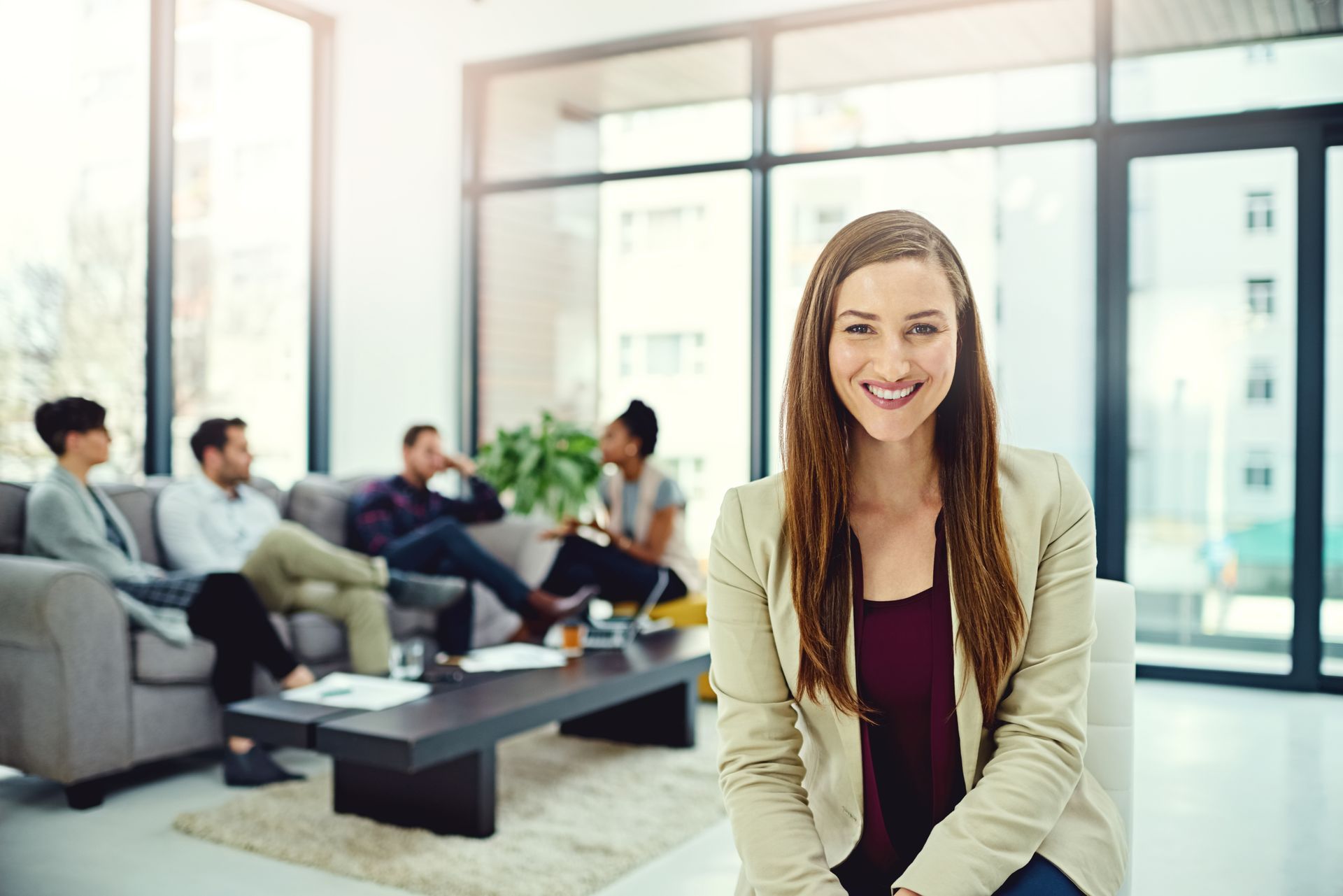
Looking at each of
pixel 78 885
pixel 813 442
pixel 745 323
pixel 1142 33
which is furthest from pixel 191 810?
pixel 1142 33

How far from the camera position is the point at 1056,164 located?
16.4 feet

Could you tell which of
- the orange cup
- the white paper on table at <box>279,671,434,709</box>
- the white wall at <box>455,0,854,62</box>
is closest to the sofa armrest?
the white paper on table at <box>279,671,434,709</box>

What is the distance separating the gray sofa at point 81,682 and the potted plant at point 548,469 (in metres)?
1.75

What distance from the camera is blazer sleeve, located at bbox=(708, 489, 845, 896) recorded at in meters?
1.28

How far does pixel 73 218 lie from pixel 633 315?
261 cm

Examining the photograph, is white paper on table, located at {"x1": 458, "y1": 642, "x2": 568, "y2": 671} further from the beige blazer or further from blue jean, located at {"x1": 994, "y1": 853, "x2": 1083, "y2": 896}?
blue jean, located at {"x1": 994, "y1": 853, "x2": 1083, "y2": 896}

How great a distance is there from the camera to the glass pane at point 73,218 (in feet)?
14.3

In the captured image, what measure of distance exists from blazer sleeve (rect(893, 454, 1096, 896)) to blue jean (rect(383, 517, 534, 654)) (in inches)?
119

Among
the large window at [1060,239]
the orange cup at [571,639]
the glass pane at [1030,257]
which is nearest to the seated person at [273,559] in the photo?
the orange cup at [571,639]

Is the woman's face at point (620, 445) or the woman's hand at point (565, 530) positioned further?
the woman's face at point (620, 445)

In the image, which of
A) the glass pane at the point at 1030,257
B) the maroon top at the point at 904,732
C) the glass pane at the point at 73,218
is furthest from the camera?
the glass pane at the point at 1030,257

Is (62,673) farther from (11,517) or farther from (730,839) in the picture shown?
(730,839)

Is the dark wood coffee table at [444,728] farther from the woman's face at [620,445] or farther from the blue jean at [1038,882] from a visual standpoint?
the blue jean at [1038,882]

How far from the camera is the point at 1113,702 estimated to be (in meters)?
1.41
